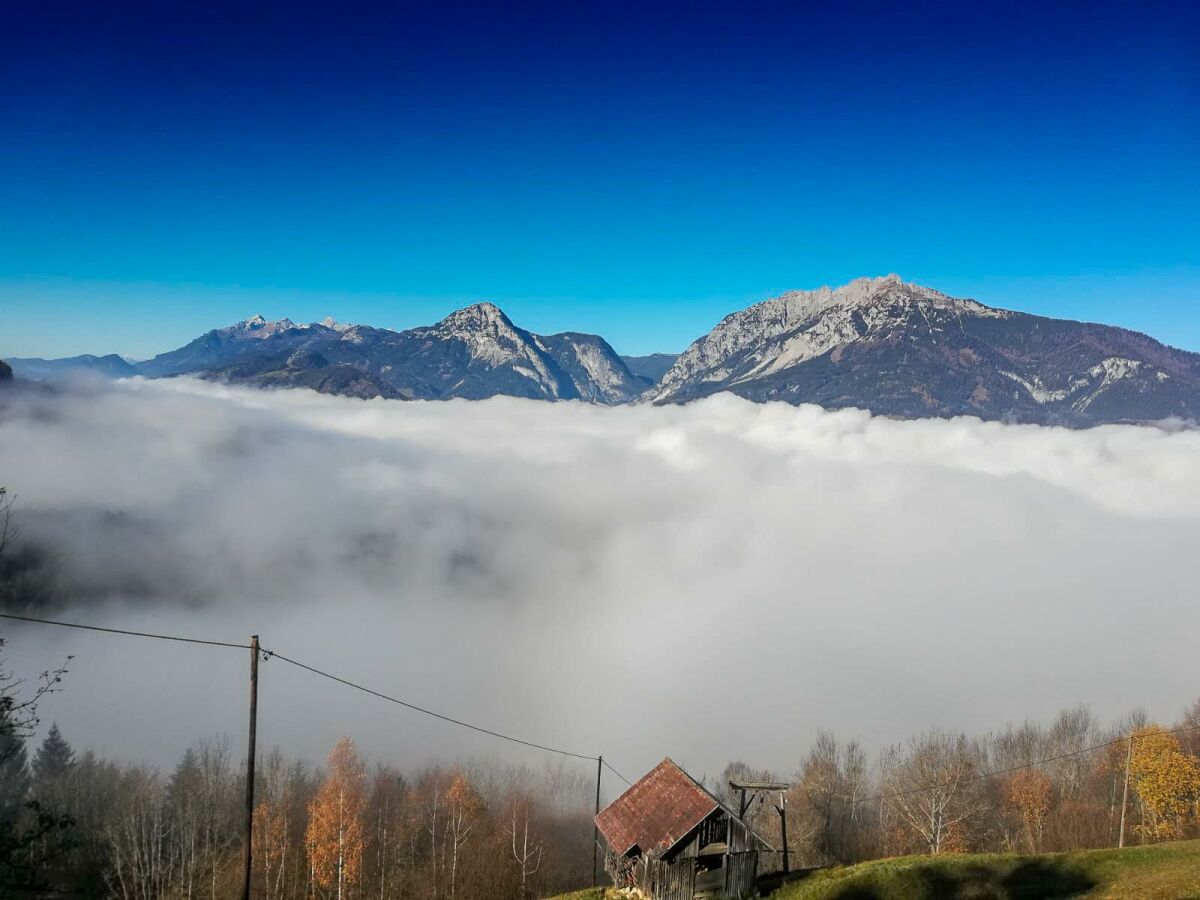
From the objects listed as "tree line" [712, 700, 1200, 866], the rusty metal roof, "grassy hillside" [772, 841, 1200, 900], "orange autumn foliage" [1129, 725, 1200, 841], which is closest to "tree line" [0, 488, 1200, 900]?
"orange autumn foliage" [1129, 725, 1200, 841]

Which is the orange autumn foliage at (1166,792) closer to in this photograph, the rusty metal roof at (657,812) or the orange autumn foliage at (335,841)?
the rusty metal roof at (657,812)

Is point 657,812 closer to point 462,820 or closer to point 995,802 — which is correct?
point 462,820

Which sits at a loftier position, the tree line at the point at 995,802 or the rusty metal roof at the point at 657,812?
the rusty metal roof at the point at 657,812

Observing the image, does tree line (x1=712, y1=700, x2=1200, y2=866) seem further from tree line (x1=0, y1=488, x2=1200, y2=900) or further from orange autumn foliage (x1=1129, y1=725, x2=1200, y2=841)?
tree line (x1=0, y1=488, x2=1200, y2=900)

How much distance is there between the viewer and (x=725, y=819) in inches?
1582

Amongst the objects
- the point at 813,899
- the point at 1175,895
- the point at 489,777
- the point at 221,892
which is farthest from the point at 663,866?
the point at 489,777

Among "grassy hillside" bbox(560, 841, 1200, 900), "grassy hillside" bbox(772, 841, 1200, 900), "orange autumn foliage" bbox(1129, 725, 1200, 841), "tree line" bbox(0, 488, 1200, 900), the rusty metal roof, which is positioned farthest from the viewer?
"tree line" bbox(0, 488, 1200, 900)

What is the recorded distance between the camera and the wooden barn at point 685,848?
38688 millimetres

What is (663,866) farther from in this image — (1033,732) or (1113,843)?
(1033,732)

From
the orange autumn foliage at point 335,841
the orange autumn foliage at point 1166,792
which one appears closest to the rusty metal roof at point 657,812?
the orange autumn foliage at point 335,841

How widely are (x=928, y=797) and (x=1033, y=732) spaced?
71629 mm

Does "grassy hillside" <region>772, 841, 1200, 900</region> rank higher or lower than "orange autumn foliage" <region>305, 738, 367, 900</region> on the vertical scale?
higher

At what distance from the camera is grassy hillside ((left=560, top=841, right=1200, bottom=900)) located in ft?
112

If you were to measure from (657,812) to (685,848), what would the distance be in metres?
2.95
